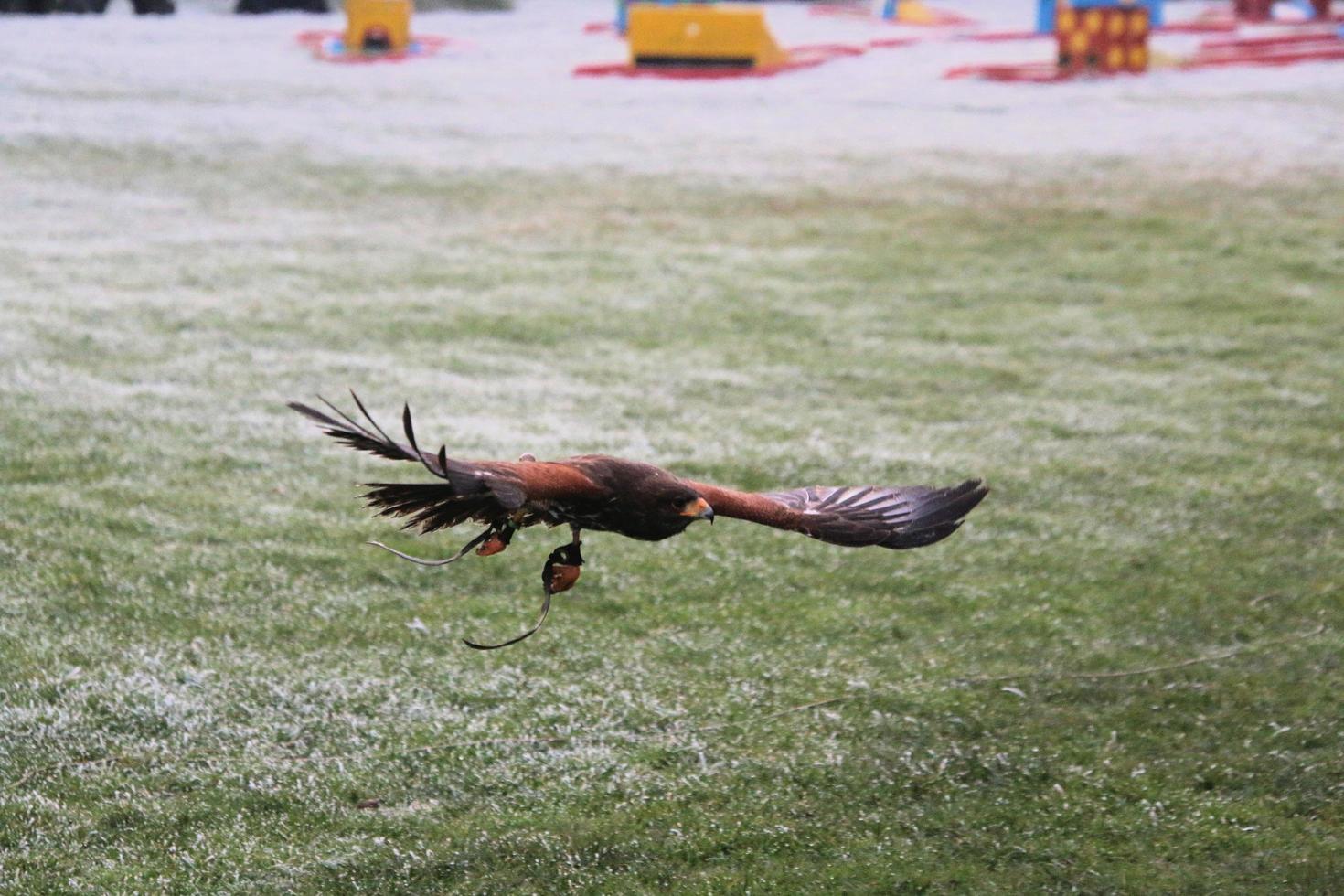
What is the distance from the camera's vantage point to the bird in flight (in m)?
2.26

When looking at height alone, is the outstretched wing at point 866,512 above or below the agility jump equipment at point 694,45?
below

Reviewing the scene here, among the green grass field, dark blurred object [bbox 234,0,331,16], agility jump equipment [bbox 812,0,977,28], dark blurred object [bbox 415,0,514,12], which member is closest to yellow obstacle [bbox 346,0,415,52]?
dark blurred object [bbox 234,0,331,16]

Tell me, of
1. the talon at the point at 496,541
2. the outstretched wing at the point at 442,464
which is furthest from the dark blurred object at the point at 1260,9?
the outstretched wing at the point at 442,464

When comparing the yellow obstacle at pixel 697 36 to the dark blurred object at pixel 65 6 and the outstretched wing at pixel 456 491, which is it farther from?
the outstretched wing at pixel 456 491

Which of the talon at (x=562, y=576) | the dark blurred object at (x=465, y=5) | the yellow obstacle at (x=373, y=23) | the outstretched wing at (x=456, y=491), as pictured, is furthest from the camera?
the dark blurred object at (x=465, y=5)

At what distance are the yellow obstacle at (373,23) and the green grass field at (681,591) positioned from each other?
7799 mm

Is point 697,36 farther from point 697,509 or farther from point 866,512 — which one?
point 697,509

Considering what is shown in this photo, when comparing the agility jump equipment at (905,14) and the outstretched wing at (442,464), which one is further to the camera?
the agility jump equipment at (905,14)

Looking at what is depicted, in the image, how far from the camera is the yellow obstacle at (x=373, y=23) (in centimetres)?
1692

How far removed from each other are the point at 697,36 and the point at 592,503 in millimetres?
15112

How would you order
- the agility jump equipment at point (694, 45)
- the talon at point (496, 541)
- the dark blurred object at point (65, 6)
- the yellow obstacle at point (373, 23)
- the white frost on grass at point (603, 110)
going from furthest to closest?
the yellow obstacle at point (373, 23) → the agility jump equipment at point (694, 45) → the white frost on grass at point (603, 110) → the dark blurred object at point (65, 6) → the talon at point (496, 541)

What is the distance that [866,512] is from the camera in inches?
120

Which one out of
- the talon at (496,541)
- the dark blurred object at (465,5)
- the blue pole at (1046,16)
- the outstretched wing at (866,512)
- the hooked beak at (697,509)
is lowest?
the outstretched wing at (866,512)

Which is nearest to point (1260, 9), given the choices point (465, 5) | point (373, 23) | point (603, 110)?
point (465, 5)
